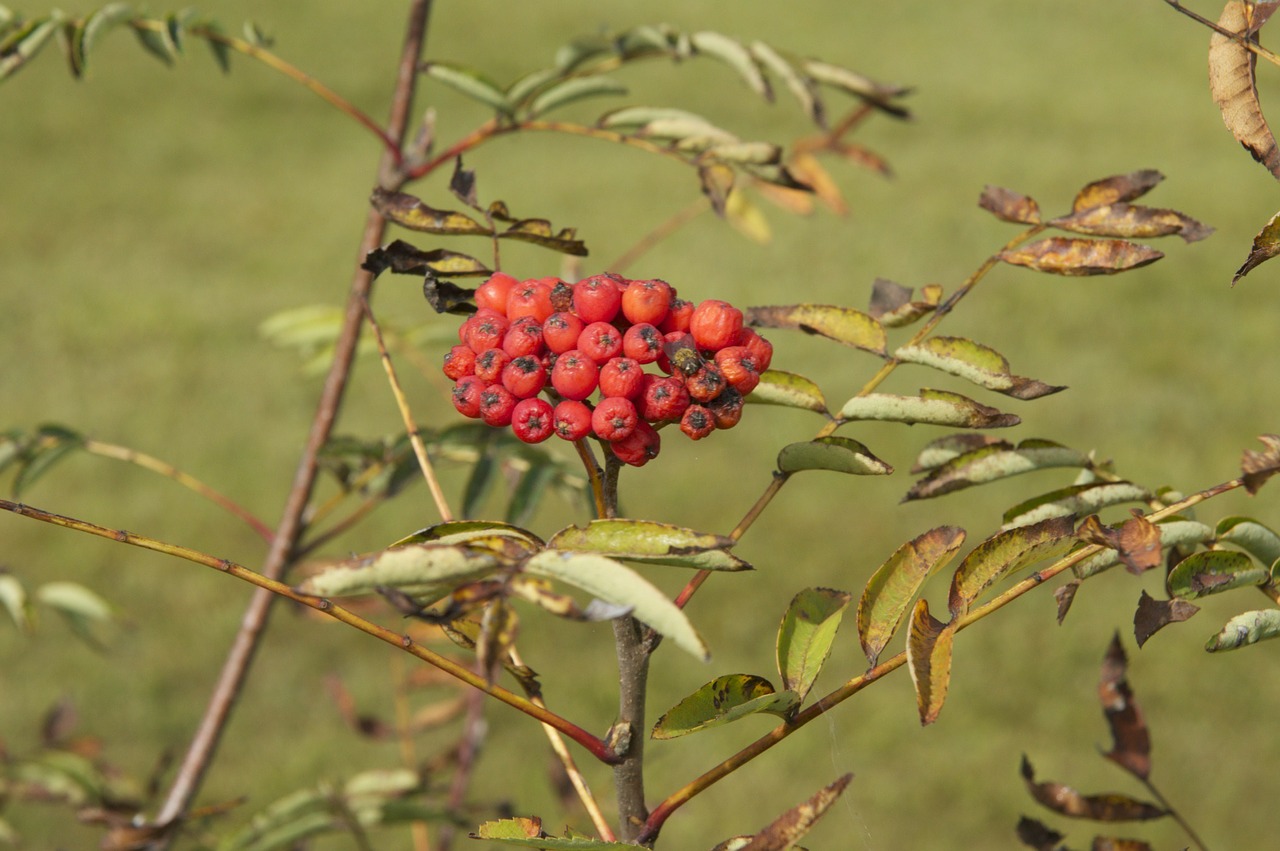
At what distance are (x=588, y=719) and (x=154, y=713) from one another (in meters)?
1.25

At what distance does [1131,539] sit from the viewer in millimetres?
796

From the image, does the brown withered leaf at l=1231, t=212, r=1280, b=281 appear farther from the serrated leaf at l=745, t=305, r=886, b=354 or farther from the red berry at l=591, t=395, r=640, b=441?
the red berry at l=591, t=395, r=640, b=441

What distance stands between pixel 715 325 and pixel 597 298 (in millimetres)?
88

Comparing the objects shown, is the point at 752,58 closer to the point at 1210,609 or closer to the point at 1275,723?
the point at 1275,723

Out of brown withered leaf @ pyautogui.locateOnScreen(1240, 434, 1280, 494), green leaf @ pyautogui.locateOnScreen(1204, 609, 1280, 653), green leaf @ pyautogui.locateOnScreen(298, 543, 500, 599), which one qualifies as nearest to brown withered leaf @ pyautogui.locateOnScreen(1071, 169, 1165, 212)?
brown withered leaf @ pyautogui.locateOnScreen(1240, 434, 1280, 494)

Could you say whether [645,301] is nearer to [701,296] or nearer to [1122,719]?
[1122,719]

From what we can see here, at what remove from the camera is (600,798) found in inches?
85.4

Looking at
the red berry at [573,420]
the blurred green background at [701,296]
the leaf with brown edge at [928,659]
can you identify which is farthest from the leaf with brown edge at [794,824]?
the blurred green background at [701,296]

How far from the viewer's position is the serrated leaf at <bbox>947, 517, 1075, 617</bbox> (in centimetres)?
84

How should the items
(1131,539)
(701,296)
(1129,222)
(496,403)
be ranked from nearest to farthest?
(1131,539) < (496,403) < (1129,222) < (701,296)

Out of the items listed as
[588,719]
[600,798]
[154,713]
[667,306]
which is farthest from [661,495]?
[667,306]

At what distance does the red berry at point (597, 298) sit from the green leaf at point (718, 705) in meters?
0.27

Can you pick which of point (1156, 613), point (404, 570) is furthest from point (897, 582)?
point (404, 570)

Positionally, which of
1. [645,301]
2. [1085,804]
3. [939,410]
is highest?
[645,301]
